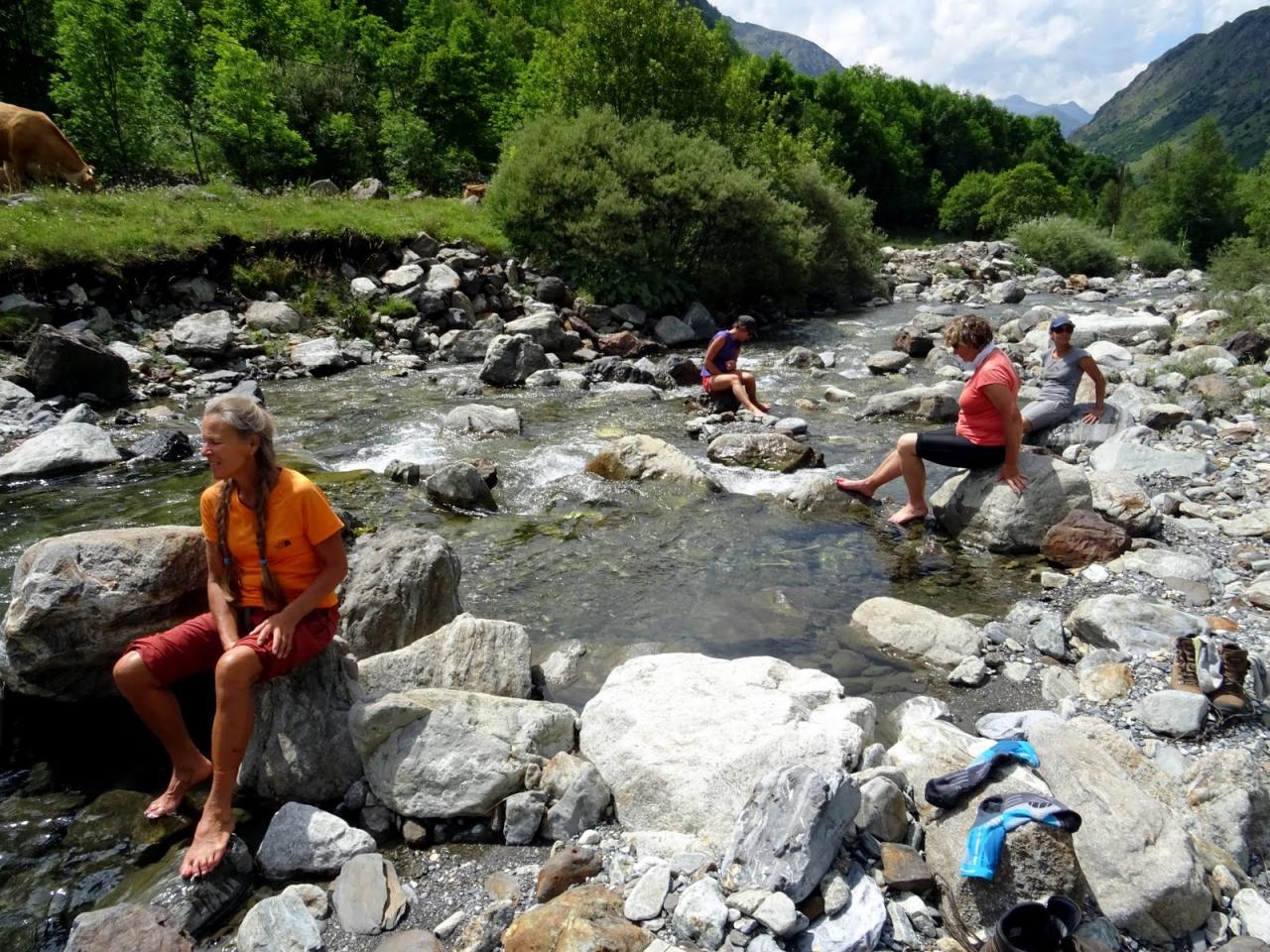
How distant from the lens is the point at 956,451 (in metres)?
8.45

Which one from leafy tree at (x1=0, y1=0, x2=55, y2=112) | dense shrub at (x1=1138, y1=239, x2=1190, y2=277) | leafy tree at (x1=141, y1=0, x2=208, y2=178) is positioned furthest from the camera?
dense shrub at (x1=1138, y1=239, x2=1190, y2=277)

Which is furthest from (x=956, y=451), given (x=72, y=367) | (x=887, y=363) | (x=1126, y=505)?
(x=72, y=367)

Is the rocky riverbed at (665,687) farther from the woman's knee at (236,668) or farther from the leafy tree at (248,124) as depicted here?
the leafy tree at (248,124)

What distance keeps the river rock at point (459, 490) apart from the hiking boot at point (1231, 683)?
23.1 ft

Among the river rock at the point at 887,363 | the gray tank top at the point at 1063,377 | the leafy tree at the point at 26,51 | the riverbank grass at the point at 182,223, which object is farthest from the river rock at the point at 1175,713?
the leafy tree at the point at 26,51

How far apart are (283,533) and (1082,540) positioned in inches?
281

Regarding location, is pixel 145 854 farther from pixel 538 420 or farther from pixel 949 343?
pixel 538 420

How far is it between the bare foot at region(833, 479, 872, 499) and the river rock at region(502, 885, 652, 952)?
7.05m

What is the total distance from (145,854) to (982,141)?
110 metres

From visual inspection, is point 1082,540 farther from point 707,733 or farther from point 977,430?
point 707,733

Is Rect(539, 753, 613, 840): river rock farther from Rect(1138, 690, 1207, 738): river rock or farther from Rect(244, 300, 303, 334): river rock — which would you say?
Rect(244, 300, 303, 334): river rock

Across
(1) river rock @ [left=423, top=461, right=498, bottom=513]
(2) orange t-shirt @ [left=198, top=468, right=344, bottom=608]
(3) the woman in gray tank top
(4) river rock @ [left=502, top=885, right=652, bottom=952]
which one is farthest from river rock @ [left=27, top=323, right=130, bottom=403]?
(3) the woman in gray tank top

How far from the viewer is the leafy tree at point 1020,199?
2596 inches

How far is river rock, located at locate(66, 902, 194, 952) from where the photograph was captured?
318cm
